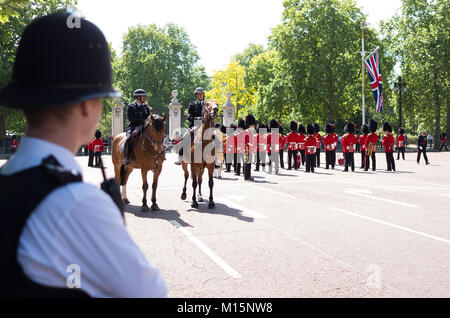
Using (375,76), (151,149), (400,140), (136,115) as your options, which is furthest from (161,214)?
(375,76)

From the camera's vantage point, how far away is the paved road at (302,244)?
4.59 m

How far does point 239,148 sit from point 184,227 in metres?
11.8

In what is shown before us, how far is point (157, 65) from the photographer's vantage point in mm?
65625

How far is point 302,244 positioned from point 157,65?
204 feet

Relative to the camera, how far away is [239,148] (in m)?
19.4

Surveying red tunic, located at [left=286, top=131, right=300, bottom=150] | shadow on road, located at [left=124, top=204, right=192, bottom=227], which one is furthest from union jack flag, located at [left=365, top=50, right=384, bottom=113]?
shadow on road, located at [left=124, top=204, right=192, bottom=227]

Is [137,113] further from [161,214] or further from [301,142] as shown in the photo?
[301,142]

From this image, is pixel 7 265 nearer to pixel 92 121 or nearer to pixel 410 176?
pixel 92 121

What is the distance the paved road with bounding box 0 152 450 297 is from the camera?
4.59 m

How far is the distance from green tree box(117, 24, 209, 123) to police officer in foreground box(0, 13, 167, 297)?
207 feet

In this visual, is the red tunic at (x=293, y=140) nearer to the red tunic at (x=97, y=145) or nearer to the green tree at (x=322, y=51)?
the red tunic at (x=97, y=145)

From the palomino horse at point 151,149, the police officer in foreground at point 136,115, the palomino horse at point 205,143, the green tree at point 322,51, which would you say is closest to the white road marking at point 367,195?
the palomino horse at point 205,143

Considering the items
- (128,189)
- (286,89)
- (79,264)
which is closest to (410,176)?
(128,189)
